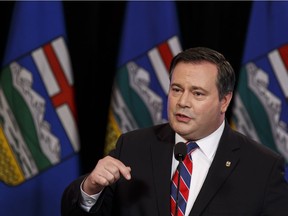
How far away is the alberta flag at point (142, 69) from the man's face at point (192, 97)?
48.1 inches

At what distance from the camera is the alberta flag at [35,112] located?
109 inches

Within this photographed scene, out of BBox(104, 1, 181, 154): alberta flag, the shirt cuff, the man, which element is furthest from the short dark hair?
BBox(104, 1, 181, 154): alberta flag

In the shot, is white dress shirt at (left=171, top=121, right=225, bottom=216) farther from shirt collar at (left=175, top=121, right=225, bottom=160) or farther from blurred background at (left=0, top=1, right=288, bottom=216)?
blurred background at (left=0, top=1, right=288, bottom=216)

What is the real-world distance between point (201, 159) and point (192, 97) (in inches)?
Answer: 8.5

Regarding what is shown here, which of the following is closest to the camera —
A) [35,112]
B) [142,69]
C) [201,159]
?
[201,159]

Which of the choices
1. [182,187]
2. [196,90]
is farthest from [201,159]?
[196,90]

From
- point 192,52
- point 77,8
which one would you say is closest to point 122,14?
point 77,8

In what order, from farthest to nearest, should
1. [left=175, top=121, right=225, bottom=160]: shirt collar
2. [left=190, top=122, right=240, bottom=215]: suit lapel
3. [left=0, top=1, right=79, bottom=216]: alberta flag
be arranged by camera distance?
[left=0, top=1, right=79, bottom=216]: alberta flag → [left=175, top=121, right=225, bottom=160]: shirt collar → [left=190, top=122, right=240, bottom=215]: suit lapel

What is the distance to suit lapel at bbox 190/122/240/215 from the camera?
5.24 feet

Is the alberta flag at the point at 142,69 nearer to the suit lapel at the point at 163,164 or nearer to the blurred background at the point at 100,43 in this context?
the blurred background at the point at 100,43

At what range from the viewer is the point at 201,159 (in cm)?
172

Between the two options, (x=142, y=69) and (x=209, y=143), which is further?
(x=142, y=69)

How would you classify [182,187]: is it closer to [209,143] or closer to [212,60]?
[209,143]

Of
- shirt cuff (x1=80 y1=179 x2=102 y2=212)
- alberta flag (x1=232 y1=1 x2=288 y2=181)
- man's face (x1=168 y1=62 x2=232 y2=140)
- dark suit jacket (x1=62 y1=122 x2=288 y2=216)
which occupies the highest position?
man's face (x1=168 y1=62 x2=232 y2=140)
